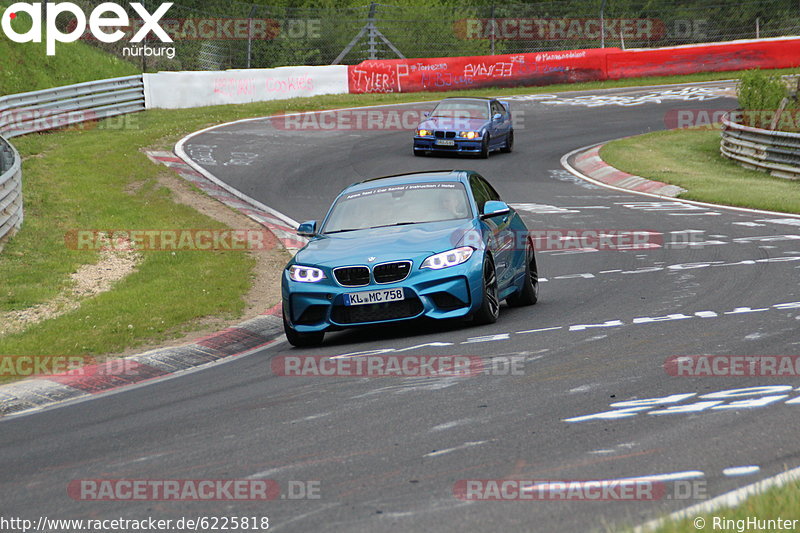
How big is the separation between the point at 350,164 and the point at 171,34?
18.6m

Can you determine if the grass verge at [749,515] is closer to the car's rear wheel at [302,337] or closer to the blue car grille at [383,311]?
the blue car grille at [383,311]

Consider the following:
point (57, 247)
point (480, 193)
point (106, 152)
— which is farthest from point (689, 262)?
point (106, 152)

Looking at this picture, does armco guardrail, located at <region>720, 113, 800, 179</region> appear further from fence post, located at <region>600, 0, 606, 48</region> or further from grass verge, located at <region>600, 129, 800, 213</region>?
fence post, located at <region>600, 0, 606, 48</region>

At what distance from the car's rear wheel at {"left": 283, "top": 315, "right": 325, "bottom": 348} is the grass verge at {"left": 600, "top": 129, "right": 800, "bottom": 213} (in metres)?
11.4

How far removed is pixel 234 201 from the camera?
21.2 metres

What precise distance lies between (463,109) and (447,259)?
1871 centimetres

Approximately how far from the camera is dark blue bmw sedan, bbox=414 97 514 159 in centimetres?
2725

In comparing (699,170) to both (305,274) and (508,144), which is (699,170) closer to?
(508,144)

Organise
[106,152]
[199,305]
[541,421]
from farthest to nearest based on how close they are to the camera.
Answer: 1. [106,152]
2. [199,305]
3. [541,421]

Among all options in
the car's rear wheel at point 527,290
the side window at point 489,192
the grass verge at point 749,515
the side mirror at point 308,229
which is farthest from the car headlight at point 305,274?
the grass verge at point 749,515

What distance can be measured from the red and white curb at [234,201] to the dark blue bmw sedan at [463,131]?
241 inches

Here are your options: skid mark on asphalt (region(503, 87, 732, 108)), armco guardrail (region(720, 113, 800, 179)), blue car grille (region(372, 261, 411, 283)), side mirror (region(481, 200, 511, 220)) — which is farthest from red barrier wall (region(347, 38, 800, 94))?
blue car grille (region(372, 261, 411, 283))

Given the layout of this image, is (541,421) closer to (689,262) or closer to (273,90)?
(689,262)

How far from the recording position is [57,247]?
15.8m
